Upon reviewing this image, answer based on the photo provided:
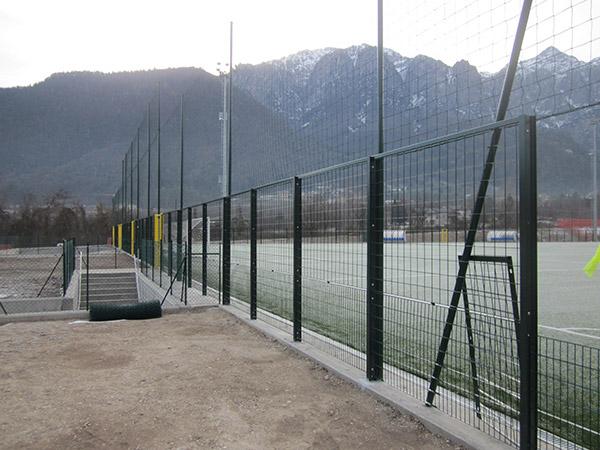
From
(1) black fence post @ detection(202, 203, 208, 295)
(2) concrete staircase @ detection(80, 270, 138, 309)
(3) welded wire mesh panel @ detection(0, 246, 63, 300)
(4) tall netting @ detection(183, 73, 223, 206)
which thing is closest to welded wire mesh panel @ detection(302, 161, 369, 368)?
(1) black fence post @ detection(202, 203, 208, 295)

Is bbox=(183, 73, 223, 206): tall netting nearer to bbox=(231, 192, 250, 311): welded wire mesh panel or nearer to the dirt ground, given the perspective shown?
bbox=(231, 192, 250, 311): welded wire mesh panel

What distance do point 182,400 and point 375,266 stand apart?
6.54ft

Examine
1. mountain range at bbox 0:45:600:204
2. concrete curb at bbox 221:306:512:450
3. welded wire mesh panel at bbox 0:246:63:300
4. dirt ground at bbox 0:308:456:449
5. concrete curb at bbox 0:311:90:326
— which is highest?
mountain range at bbox 0:45:600:204

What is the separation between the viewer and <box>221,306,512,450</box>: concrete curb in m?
3.52

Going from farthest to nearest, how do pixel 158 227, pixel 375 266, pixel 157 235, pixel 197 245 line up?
1. pixel 157 235
2. pixel 158 227
3. pixel 197 245
4. pixel 375 266

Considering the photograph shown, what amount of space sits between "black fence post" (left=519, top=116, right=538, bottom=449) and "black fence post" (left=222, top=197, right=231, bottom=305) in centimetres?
743

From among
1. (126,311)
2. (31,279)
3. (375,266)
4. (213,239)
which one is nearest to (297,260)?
(375,266)

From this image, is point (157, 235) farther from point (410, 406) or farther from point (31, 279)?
point (410, 406)

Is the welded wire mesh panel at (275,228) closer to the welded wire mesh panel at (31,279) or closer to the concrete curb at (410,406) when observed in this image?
the concrete curb at (410,406)

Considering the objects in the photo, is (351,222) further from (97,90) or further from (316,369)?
(97,90)

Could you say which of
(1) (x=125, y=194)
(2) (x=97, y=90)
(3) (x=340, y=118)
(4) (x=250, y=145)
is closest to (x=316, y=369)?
(3) (x=340, y=118)

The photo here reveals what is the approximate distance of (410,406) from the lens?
416 centimetres

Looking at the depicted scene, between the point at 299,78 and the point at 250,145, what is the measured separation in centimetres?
414

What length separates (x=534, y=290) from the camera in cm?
309
